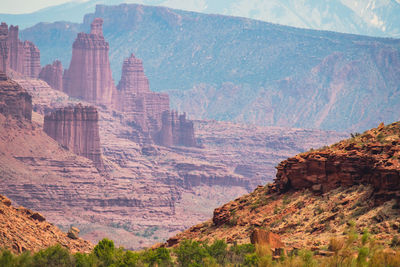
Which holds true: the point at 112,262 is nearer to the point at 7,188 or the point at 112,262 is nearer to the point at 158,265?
the point at 158,265

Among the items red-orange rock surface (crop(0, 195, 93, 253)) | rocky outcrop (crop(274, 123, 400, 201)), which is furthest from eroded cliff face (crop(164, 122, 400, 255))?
red-orange rock surface (crop(0, 195, 93, 253))

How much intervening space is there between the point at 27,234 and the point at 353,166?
22166mm

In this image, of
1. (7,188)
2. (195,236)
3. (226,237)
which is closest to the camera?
(226,237)

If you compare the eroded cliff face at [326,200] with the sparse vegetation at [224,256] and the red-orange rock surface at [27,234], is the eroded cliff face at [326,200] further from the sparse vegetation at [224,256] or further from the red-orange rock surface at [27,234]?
the red-orange rock surface at [27,234]

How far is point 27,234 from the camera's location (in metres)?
61.4

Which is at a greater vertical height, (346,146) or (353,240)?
(346,146)

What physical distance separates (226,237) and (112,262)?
6.58m

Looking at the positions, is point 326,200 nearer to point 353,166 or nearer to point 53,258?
point 353,166

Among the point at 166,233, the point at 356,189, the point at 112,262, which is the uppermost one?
the point at 356,189

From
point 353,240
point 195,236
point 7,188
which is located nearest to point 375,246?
point 353,240

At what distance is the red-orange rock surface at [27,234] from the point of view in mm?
57719

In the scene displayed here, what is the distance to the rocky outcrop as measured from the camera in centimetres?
4306

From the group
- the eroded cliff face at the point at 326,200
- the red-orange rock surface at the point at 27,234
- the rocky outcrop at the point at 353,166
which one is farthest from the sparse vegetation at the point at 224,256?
the red-orange rock surface at the point at 27,234

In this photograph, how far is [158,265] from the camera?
4350 cm
